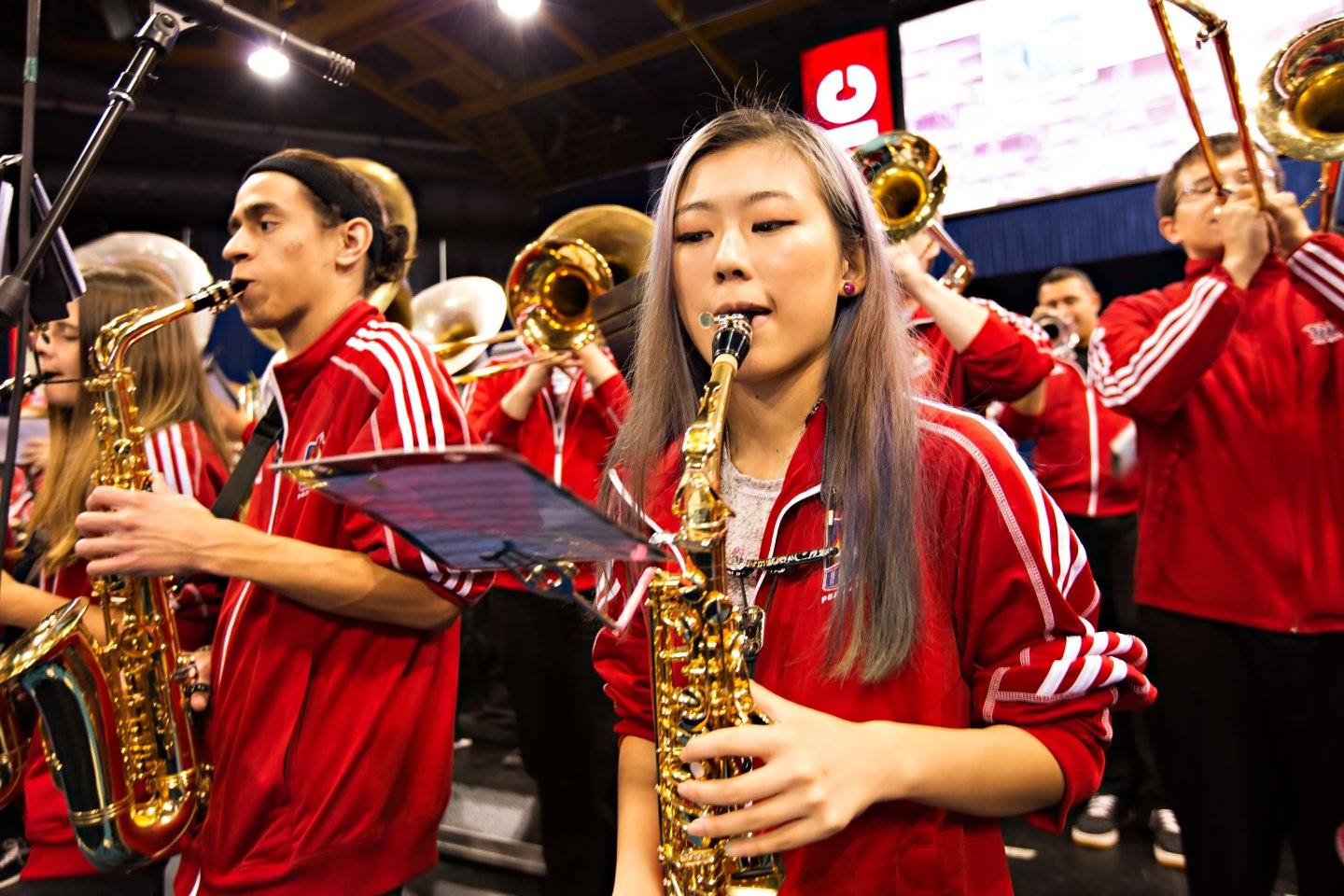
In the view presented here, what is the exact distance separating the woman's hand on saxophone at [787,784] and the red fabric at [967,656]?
0.19 metres

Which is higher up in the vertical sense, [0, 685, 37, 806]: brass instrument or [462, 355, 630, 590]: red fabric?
[462, 355, 630, 590]: red fabric

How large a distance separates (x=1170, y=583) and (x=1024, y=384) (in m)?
0.76

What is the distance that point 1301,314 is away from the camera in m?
2.38

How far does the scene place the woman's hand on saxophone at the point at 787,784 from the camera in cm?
98

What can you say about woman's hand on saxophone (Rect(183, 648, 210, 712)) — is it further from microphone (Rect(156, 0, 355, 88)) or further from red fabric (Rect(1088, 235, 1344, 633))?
red fabric (Rect(1088, 235, 1344, 633))

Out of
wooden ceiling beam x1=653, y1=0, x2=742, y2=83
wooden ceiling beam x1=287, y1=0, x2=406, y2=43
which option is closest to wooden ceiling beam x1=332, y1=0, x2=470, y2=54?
wooden ceiling beam x1=287, y1=0, x2=406, y2=43

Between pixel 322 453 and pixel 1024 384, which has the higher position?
pixel 1024 384

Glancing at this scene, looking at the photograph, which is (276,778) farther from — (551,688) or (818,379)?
(551,688)

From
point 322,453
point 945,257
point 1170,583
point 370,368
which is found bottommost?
point 1170,583

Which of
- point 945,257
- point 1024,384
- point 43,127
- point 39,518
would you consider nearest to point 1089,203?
point 945,257

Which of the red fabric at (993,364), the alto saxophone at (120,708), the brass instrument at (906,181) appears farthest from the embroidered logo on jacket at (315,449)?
the brass instrument at (906,181)

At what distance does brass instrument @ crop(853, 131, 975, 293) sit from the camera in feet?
10.1

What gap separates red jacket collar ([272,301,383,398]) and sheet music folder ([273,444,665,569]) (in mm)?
1235

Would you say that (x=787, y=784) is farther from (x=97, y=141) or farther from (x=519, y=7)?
(x=519, y=7)
